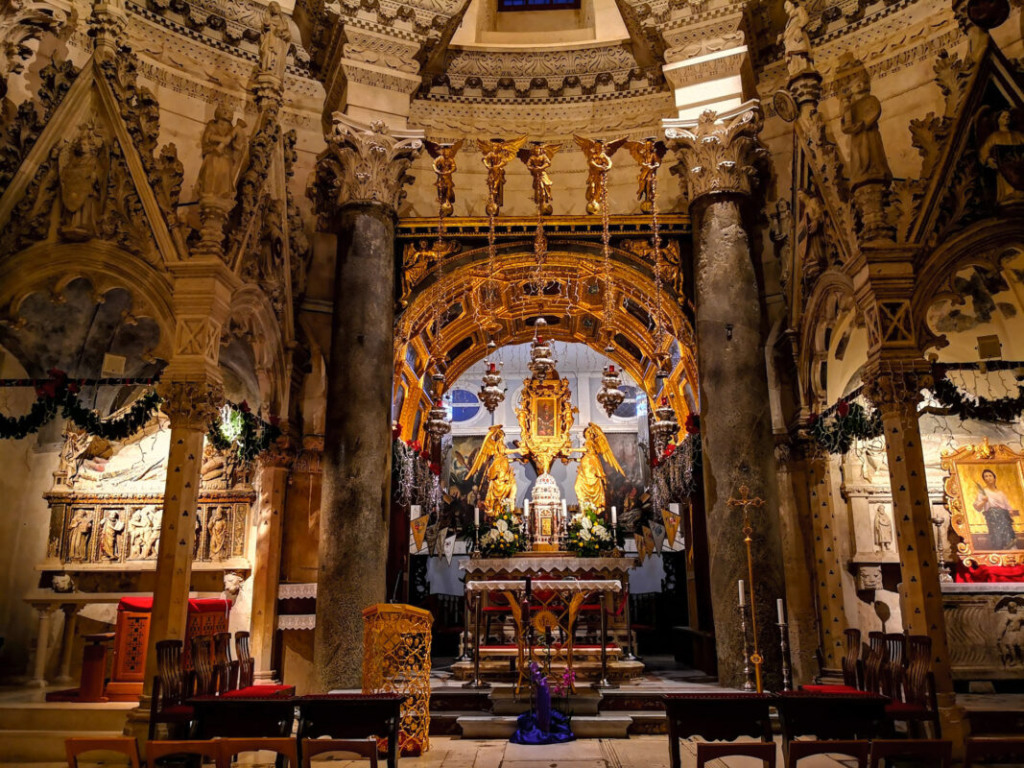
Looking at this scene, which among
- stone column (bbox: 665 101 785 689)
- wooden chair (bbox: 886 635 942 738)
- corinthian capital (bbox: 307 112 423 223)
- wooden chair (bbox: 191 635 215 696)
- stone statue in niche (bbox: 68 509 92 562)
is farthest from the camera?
corinthian capital (bbox: 307 112 423 223)

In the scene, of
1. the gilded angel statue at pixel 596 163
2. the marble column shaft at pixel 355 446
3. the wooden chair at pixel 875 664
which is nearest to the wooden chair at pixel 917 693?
the wooden chair at pixel 875 664

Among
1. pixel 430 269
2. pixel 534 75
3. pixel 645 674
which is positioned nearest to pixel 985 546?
pixel 645 674

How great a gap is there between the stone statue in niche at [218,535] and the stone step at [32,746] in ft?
11.8

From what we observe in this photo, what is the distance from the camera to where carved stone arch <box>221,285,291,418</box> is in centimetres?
1124

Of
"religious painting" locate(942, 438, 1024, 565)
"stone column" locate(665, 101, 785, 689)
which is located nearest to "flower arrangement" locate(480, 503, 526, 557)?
"stone column" locate(665, 101, 785, 689)

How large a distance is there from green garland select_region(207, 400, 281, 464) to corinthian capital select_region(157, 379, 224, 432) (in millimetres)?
891

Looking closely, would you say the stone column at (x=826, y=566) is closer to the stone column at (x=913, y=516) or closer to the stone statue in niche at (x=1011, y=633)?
the stone statue in niche at (x=1011, y=633)

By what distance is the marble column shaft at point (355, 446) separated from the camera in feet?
37.3

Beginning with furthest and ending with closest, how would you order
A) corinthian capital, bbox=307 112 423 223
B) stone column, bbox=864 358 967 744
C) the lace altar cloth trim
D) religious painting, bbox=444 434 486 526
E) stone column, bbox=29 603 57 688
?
1. religious painting, bbox=444 434 486 526
2. corinthian capital, bbox=307 112 423 223
3. the lace altar cloth trim
4. stone column, bbox=29 603 57 688
5. stone column, bbox=864 358 967 744

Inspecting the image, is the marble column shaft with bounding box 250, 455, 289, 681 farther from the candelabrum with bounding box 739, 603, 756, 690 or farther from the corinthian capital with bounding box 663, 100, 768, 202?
the corinthian capital with bounding box 663, 100, 768, 202

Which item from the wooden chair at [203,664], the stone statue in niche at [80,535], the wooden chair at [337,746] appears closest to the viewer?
the wooden chair at [337,746]

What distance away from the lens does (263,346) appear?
12102 mm

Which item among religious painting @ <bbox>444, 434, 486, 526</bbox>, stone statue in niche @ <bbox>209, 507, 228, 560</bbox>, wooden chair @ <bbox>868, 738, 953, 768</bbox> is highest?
religious painting @ <bbox>444, 434, 486, 526</bbox>

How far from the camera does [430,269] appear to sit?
559 inches
